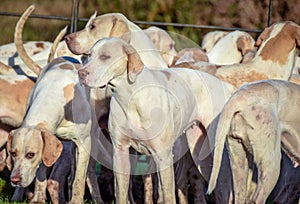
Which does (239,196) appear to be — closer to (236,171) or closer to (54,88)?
(236,171)

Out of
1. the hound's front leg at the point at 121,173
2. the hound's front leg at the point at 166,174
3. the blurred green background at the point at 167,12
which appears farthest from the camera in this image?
the blurred green background at the point at 167,12

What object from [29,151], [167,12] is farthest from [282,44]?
[167,12]

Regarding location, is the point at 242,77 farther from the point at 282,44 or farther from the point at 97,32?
the point at 97,32

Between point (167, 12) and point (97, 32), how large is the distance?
879cm

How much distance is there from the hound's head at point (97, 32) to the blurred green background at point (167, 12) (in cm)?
797

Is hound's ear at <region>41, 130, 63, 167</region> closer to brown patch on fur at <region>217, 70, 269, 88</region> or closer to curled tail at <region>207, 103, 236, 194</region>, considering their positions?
curled tail at <region>207, 103, 236, 194</region>

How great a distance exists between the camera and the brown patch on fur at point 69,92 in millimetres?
6633

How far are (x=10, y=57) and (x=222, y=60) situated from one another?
1936 millimetres

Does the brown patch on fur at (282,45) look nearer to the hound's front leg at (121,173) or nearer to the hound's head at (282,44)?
the hound's head at (282,44)

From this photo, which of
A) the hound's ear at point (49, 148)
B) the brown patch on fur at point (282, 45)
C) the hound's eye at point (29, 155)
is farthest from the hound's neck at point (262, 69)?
the hound's eye at point (29, 155)

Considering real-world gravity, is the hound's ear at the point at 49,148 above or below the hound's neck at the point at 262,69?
below

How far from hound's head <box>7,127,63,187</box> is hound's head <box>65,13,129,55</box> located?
0.87 meters

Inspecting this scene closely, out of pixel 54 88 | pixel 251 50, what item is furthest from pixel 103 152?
pixel 251 50

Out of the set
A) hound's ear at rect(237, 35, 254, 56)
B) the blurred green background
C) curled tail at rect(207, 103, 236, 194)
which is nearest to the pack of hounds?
curled tail at rect(207, 103, 236, 194)
